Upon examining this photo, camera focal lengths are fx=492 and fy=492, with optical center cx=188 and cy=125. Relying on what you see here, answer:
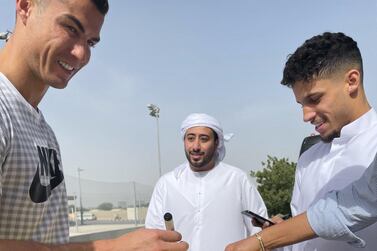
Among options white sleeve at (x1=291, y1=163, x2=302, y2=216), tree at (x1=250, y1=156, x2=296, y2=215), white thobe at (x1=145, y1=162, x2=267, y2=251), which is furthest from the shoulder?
tree at (x1=250, y1=156, x2=296, y2=215)

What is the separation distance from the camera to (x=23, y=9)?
189 cm

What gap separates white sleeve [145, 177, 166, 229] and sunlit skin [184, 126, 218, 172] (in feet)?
1.24

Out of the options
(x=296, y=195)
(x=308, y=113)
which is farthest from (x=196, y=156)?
(x=308, y=113)

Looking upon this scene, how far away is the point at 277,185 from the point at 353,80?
78.0 feet

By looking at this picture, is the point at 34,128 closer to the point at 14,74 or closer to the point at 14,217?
the point at 14,74

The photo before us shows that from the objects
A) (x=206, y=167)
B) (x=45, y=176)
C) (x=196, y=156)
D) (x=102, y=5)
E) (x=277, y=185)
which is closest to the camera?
(x=45, y=176)

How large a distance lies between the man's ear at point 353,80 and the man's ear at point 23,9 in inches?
61.3

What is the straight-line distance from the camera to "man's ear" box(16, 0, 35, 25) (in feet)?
6.16

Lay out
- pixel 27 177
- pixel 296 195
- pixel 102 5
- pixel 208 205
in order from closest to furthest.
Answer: pixel 27 177 < pixel 102 5 < pixel 296 195 < pixel 208 205

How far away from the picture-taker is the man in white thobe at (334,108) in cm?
247

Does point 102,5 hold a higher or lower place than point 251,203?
higher

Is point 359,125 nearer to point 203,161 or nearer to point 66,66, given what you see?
point 66,66

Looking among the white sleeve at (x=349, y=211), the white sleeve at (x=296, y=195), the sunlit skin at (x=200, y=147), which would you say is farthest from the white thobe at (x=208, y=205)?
the white sleeve at (x=349, y=211)

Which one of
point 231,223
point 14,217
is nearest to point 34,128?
point 14,217
